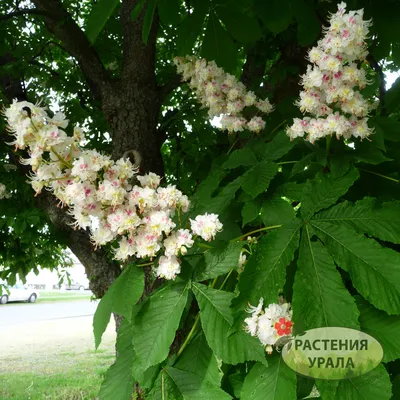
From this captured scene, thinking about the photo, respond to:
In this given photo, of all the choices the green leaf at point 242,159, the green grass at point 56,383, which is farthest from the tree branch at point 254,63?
the green grass at point 56,383

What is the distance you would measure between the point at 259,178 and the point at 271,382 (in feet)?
1.59

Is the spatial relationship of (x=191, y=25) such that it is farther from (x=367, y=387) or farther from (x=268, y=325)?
(x=367, y=387)

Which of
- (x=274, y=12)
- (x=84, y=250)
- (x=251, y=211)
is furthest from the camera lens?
(x=84, y=250)

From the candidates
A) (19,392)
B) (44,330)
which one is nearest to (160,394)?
(19,392)

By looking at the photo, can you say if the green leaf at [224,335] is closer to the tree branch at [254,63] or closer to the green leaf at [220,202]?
the green leaf at [220,202]

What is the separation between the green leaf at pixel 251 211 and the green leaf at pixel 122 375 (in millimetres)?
374

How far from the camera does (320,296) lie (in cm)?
82

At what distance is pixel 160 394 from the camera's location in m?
0.98

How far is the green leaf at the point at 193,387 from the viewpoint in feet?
3.03

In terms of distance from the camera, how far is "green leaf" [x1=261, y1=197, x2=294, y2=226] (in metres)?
1.05

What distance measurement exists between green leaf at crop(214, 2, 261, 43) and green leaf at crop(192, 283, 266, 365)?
73 centimetres

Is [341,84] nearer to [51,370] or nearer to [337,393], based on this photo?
[337,393]

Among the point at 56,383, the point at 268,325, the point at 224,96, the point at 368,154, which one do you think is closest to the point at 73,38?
the point at 224,96

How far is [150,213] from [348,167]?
499 mm
